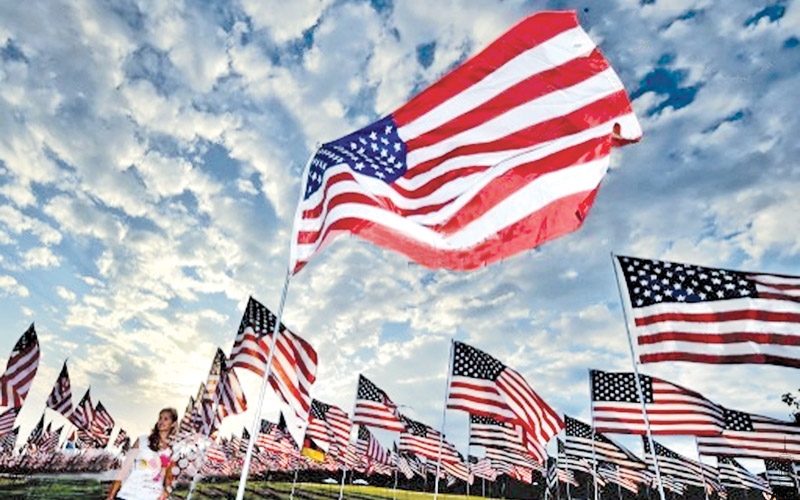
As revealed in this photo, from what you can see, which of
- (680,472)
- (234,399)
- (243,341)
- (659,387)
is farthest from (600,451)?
(243,341)

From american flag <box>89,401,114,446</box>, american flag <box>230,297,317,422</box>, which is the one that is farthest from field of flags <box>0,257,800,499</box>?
american flag <box>89,401,114,446</box>

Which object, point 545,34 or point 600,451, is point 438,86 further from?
point 600,451

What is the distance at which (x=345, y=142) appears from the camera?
670cm

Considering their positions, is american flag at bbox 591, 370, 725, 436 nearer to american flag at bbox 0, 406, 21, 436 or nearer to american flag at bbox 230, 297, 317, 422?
american flag at bbox 230, 297, 317, 422

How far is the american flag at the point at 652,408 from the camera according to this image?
14.5m

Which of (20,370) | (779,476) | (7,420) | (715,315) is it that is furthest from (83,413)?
(779,476)

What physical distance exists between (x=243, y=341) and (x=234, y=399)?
5.38 m

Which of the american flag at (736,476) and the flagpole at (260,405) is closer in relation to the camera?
the flagpole at (260,405)

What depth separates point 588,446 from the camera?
24.7 m

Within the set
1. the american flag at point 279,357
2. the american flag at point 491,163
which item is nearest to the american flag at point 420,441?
the american flag at point 279,357

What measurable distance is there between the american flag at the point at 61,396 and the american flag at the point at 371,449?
1809 centimetres

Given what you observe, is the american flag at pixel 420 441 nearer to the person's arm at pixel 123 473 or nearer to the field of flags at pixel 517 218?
the field of flags at pixel 517 218

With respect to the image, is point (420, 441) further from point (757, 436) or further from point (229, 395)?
point (757, 436)

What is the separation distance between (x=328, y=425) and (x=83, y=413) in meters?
23.0
